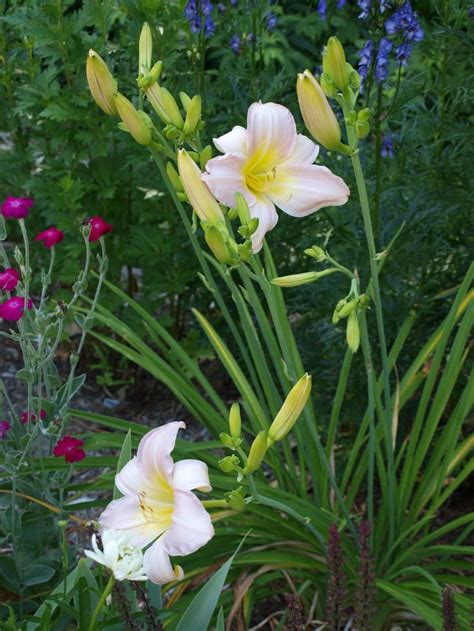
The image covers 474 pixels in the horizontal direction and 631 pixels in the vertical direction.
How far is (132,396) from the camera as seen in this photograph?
11.0 feet

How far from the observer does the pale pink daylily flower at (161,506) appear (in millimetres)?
1412

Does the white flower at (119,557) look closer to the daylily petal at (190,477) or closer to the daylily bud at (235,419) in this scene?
the daylily petal at (190,477)

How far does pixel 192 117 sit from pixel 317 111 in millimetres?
291

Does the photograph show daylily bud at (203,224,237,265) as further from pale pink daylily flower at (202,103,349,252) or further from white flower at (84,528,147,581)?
white flower at (84,528,147,581)

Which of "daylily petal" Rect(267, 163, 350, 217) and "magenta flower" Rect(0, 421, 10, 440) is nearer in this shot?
"daylily petal" Rect(267, 163, 350, 217)

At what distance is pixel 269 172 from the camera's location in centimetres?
167

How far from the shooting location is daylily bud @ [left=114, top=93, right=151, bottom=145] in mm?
1771

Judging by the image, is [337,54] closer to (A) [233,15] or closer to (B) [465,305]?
(B) [465,305]

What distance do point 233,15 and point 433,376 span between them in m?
Result: 1.30

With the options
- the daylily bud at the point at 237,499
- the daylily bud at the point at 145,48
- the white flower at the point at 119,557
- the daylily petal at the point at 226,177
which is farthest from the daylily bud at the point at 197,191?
the white flower at the point at 119,557

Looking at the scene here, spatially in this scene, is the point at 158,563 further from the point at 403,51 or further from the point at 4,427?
the point at 403,51

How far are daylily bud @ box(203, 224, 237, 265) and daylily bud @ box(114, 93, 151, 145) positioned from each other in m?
0.33

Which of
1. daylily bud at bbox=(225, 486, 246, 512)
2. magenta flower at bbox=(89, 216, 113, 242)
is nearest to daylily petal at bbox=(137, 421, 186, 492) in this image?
daylily bud at bbox=(225, 486, 246, 512)

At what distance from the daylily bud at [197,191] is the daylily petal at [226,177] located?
0.02 meters
